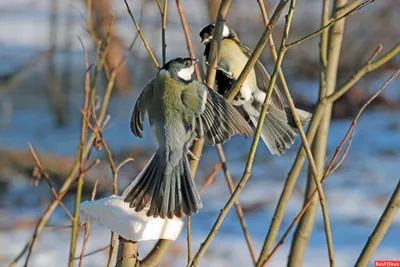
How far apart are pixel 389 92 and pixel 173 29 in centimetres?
508

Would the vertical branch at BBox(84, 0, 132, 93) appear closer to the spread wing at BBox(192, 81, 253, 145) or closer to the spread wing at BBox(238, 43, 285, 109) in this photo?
the spread wing at BBox(238, 43, 285, 109)

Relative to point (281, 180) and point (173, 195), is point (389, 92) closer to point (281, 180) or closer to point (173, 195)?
point (281, 180)

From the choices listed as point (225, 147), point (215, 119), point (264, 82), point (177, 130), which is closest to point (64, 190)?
point (177, 130)

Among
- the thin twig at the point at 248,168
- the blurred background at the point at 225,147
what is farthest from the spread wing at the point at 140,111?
the blurred background at the point at 225,147

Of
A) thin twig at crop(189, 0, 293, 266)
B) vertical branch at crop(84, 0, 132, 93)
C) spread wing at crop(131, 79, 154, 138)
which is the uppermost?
vertical branch at crop(84, 0, 132, 93)

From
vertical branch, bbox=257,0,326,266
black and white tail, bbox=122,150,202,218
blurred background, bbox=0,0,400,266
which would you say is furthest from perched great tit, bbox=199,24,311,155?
blurred background, bbox=0,0,400,266

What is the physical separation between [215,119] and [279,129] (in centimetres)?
46

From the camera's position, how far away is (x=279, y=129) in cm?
204

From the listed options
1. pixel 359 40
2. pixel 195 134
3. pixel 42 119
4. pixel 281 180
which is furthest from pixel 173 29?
pixel 195 134

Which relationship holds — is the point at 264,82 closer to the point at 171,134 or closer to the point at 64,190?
the point at 171,134

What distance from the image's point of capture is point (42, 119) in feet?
33.1

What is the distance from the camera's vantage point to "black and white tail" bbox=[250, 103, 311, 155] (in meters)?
2.03

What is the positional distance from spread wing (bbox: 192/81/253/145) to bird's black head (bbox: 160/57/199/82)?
0.28ft

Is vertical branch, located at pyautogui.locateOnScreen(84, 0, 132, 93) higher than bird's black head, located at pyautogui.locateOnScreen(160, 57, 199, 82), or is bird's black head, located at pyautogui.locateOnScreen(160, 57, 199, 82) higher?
vertical branch, located at pyautogui.locateOnScreen(84, 0, 132, 93)
